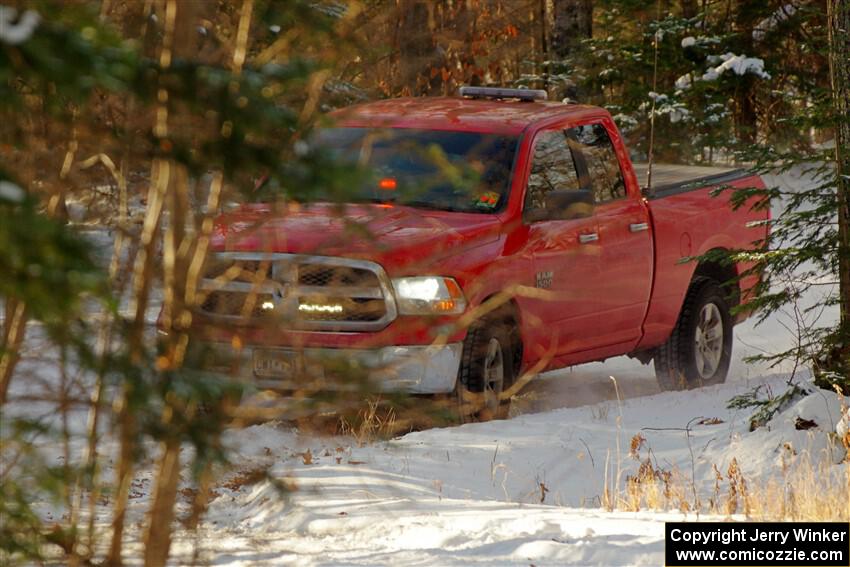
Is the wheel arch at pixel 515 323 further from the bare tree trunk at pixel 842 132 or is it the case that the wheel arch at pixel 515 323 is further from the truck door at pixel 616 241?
the bare tree trunk at pixel 842 132

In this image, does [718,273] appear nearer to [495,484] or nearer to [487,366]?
[487,366]

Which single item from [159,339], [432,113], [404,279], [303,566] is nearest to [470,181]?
[159,339]

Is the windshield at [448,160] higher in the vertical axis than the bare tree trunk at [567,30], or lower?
lower

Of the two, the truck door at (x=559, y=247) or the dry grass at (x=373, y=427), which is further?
the truck door at (x=559, y=247)

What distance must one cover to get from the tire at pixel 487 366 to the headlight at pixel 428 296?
289 mm

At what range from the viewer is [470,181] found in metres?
3.49

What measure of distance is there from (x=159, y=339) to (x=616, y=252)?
21.1 ft

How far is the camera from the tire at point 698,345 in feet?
34.2

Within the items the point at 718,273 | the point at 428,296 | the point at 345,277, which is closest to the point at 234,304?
the point at 345,277

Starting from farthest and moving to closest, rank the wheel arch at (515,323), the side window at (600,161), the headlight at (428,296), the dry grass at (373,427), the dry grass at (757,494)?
the side window at (600,161) → the wheel arch at (515,323) → the headlight at (428,296) → the dry grass at (373,427) → the dry grass at (757,494)

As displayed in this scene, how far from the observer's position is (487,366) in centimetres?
815

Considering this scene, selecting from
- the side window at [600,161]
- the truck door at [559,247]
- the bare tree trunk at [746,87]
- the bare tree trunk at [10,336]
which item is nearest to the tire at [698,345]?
the side window at [600,161]

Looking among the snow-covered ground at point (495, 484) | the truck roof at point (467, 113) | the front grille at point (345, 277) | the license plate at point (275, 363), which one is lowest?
the snow-covered ground at point (495, 484)

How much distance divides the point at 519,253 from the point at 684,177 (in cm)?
356
